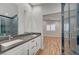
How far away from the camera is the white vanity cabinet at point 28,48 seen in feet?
4.66

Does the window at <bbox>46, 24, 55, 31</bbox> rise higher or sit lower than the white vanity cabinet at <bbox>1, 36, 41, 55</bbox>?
higher

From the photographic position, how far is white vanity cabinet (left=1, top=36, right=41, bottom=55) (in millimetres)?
1420

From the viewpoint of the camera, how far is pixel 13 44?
144 cm

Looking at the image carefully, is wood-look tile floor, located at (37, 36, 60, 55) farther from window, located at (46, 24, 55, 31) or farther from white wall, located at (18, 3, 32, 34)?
white wall, located at (18, 3, 32, 34)

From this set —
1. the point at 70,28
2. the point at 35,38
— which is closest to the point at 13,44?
the point at 35,38

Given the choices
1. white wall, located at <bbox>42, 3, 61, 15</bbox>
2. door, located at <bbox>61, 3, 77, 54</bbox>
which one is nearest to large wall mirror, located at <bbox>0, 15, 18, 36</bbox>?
white wall, located at <bbox>42, 3, 61, 15</bbox>

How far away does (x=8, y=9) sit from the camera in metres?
1.49

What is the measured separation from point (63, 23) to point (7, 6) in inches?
27.9

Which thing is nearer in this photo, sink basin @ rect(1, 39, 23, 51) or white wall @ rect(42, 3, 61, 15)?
sink basin @ rect(1, 39, 23, 51)

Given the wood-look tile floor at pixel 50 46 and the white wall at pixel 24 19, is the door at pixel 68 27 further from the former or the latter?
the white wall at pixel 24 19

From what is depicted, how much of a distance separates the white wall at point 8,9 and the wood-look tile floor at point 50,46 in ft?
1.70

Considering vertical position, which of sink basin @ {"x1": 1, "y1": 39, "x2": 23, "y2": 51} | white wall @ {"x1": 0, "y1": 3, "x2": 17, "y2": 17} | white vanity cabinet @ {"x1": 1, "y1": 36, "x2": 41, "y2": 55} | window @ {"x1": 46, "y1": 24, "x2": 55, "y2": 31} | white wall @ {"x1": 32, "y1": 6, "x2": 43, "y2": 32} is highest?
white wall @ {"x1": 0, "y1": 3, "x2": 17, "y2": 17}

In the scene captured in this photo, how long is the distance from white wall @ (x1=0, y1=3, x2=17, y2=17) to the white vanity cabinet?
416 mm
